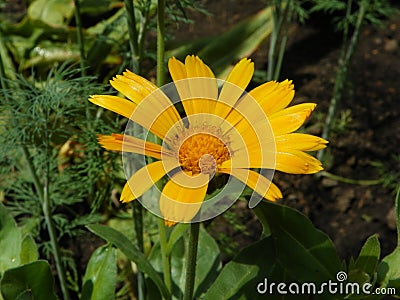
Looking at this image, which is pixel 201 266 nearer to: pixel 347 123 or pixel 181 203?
pixel 181 203

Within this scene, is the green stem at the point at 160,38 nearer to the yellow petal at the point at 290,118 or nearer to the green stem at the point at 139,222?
the yellow petal at the point at 290,118

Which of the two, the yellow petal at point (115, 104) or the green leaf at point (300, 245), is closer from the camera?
the yellow petal at point (115, 104)

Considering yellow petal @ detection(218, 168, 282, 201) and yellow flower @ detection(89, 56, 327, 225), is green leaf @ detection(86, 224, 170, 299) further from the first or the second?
yellow petal @ detection(218, 168, 282, 201)

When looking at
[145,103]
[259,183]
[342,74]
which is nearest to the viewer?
[259,183]

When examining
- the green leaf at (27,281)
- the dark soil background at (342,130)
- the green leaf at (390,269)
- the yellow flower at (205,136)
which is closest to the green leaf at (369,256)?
the green leaf at (390,269)

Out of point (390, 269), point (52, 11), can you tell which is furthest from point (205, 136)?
point (52, 11)

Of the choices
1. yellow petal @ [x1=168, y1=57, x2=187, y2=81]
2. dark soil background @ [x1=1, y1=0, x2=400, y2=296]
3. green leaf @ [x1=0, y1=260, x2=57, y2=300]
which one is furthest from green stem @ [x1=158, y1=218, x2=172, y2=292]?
dark soil background @ [x1=1, y1=0, x2=400, y2=296]
